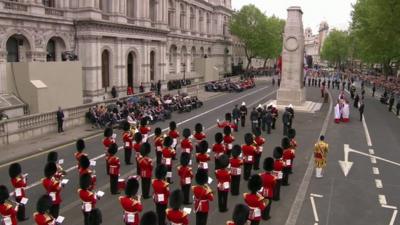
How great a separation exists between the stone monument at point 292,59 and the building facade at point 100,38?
1461cm

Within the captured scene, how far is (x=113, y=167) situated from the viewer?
12.9m

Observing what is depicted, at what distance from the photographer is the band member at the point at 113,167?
12.8 m

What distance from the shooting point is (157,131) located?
611 inches

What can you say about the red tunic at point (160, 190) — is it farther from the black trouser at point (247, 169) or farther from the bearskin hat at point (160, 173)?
the black trouser at point (247, 169)

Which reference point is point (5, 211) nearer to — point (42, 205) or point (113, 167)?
point (42, 205)

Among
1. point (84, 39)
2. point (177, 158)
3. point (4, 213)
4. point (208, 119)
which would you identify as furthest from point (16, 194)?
point (84, 39)

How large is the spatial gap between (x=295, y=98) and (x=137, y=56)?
54.4 feet

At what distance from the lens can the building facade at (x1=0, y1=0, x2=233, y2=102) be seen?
2823 cm

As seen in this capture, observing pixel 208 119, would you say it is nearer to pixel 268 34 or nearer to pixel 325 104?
pixel 325 104

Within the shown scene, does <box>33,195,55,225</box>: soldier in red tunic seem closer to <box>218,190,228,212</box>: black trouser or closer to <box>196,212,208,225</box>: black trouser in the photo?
<box>196,212,208,225</box>: black trouser

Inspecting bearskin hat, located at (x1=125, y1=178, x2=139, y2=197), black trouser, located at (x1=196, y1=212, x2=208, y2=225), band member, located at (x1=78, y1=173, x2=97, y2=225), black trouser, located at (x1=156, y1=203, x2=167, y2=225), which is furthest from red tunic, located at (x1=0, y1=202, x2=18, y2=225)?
black trouser, located at (x1=196, y1=212, x2=208, y2=225)

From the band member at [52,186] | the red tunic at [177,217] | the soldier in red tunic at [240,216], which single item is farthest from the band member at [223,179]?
the band member at [52,186]

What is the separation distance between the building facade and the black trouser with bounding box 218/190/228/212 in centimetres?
1912

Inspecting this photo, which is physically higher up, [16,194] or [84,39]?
[84,39]
